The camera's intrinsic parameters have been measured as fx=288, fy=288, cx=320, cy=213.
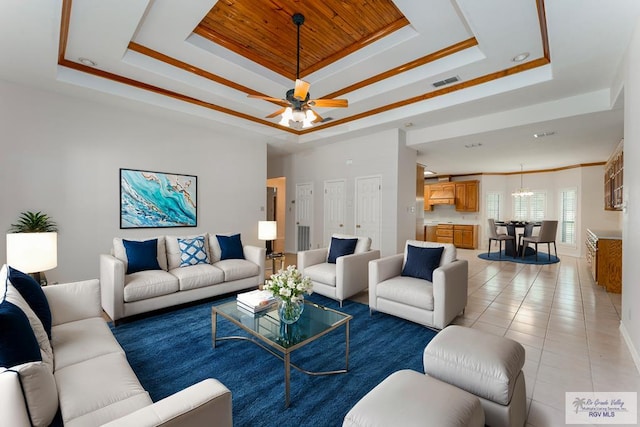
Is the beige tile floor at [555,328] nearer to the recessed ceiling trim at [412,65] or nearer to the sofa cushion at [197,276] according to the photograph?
the sofa cushion at [197,276]

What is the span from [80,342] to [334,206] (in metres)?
5.17

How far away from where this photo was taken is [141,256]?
11.7 ft

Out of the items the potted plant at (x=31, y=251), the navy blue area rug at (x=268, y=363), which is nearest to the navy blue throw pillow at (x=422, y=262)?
the navy blue area rug at (x=268, y=363)

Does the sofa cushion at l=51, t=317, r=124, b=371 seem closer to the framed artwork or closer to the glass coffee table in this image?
the glass coffee table

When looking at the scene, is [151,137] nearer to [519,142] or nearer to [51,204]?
[51,204]

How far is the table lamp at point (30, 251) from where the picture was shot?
7.84ft

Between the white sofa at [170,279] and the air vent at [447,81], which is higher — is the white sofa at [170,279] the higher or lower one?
the lower one

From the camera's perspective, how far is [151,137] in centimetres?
477

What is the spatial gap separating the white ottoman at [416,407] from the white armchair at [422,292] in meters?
1.57

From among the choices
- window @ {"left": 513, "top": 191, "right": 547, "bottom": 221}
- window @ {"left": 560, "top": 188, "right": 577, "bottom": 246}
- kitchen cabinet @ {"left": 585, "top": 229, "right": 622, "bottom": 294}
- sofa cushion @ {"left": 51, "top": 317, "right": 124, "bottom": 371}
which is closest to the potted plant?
sofa cushion @ {"left": 51, "top": 317, "right": 124, "bottom": 371}

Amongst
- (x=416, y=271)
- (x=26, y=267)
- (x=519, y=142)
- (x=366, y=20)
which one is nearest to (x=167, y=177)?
(x=26, y=267)

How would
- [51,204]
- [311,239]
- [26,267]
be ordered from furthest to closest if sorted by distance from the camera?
[311,239] → [51,204] → [26,267]

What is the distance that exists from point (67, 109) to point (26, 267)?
107 inches

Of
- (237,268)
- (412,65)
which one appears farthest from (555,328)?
(237,268)
